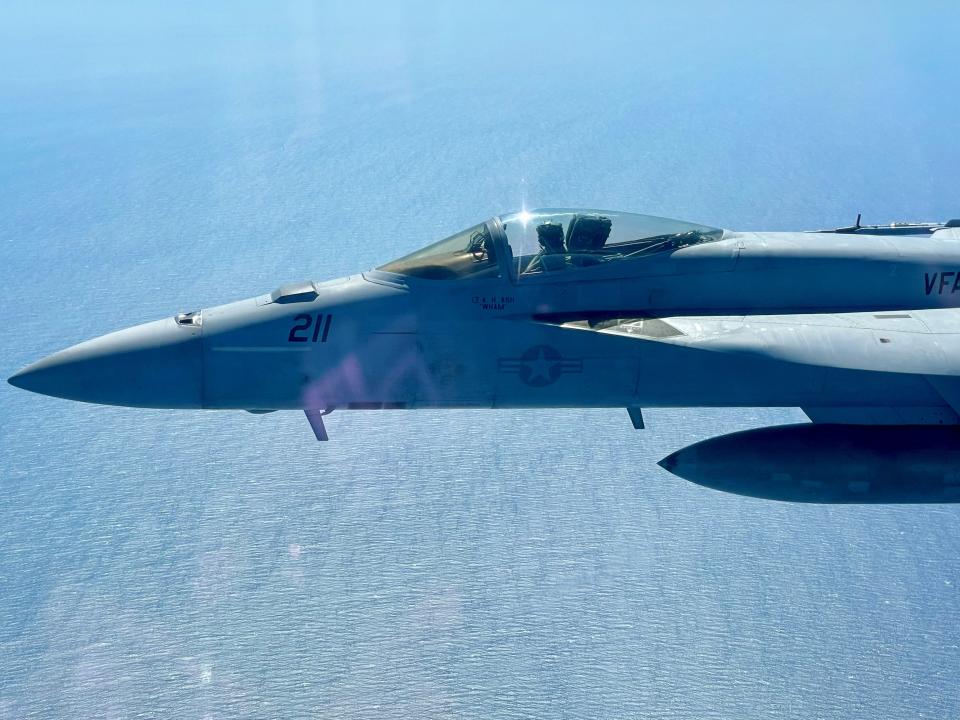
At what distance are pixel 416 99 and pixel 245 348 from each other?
243 feet

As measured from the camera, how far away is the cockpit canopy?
48.2 feet

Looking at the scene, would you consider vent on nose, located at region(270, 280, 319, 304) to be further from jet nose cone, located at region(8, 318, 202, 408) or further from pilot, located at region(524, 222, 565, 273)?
pilot, located at region(524, 222, 565, 273)

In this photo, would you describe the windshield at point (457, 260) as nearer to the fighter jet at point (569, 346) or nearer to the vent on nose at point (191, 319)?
the fighter jet at point (569, 346)

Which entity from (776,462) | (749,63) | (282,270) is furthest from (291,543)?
(749,63)

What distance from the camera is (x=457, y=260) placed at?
1480 cm

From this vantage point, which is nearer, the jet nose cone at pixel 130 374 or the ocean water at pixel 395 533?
the jet nose cone at pixel 130 374

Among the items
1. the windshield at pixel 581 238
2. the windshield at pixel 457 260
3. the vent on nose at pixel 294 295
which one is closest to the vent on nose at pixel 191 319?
the vent on nose at pixel 294 295

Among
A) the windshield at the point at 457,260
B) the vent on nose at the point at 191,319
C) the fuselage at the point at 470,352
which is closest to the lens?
the fuselage at the point at 470,352

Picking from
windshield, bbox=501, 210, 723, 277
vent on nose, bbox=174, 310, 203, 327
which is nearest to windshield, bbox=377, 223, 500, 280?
windshield, bbox=501, 210, 723, 277

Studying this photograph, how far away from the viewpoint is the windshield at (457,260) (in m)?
14.7

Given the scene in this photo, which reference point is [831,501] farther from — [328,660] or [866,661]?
[328,660]

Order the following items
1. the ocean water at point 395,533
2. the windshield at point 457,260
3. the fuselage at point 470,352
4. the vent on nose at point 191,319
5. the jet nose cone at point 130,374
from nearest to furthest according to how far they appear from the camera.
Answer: the jet nose cone at point 130,374
the fuselage at point 470,352
the vent on nose at point 191,319
the windshield at point 457,260
the ocean water at point 395,533

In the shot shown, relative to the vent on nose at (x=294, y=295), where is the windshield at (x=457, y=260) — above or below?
above

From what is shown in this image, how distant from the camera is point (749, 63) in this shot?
99.9m
